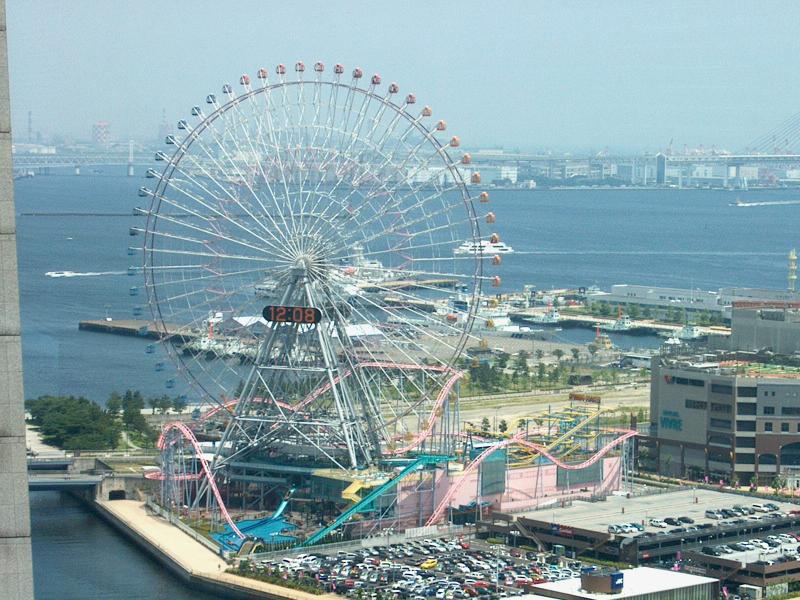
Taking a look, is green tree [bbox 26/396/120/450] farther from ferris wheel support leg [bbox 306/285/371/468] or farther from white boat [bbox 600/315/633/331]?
white boat [bbox 600/315/633/331]

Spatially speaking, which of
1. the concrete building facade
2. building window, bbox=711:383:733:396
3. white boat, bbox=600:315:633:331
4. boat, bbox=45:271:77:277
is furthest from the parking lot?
boat, bbox=45:271:77:277

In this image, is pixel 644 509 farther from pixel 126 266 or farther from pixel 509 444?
pixel 126 266

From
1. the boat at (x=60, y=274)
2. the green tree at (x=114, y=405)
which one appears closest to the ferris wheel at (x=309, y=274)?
the green tree at (x=114, y=405)

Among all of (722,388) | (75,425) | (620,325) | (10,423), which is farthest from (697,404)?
(620,325)

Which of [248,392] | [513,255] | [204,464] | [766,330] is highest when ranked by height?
[766,330]

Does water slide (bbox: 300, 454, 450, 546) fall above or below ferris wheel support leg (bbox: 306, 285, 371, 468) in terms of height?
below

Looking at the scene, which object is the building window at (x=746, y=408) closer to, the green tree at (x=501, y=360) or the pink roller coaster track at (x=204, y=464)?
the pink roller coaster track at (x=204, y=464)
